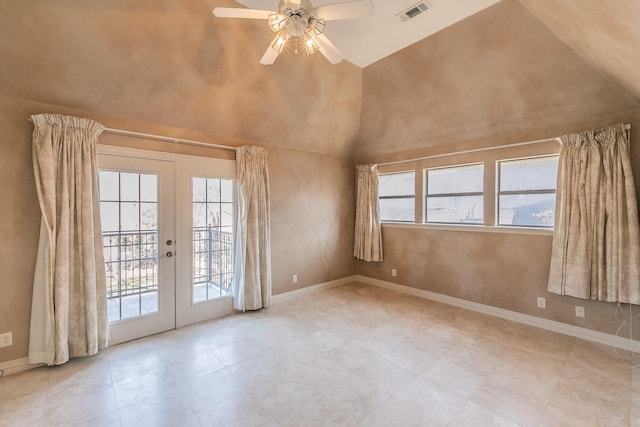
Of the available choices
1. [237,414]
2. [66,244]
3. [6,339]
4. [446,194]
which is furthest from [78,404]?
[446,194]

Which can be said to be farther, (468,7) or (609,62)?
(468,7)

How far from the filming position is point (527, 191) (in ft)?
11.8

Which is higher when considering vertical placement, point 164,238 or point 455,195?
point 455,195

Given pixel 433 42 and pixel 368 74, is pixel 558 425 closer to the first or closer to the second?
pixel 433 42

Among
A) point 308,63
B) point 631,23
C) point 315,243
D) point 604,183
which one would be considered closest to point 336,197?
point 315,243

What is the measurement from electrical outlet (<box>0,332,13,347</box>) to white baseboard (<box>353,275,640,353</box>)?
500cm

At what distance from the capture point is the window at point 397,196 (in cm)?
490

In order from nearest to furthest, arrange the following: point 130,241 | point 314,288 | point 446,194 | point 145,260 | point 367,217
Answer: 1. point 130,241
2. point 145,260
3. point 446,194
4. point 314,288
5. point 367,217

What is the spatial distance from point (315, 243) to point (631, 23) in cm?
427

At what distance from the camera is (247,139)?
402 cm

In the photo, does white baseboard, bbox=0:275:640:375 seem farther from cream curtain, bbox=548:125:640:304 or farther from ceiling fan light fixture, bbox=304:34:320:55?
ceiling fan light fixture, bbox=304:34:320:55

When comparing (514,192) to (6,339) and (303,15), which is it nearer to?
(303,15)

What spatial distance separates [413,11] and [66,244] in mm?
4226

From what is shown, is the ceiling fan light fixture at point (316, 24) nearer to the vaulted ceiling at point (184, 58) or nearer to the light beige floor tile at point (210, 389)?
the vaulted ceiling at point (184, 58)
